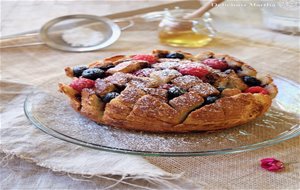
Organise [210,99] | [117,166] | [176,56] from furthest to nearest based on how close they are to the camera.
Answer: [176,56], [210,99], [117,166]

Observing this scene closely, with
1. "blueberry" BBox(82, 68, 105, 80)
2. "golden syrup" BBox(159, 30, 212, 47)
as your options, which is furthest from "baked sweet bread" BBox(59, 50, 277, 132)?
"golden syrup" BBox(159, 30, 212, 47)

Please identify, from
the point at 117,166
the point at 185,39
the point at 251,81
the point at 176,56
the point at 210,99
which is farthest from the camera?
the point at 185,39

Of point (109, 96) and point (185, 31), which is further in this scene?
point (185, 31)

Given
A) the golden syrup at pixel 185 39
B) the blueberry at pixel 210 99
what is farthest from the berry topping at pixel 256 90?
the golden syrup at pixel 185 39

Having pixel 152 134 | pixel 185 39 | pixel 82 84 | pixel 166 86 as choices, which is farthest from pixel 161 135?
pixel 185 39

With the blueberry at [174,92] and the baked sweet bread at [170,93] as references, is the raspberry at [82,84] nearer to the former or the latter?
the baked sweet bread at [170,93]

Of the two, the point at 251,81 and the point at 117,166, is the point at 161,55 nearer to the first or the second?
the point at 251,81

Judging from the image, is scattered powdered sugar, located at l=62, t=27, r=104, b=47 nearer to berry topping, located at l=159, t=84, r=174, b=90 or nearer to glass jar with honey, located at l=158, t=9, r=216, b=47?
glass jar with honey, located at l=158, t=9, r=216, b=47

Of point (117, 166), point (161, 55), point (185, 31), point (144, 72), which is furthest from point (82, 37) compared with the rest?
point (117, 166)
